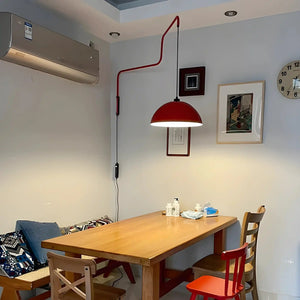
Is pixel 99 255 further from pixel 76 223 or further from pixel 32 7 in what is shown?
pixel 32 7

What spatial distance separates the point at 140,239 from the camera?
2.28 metres

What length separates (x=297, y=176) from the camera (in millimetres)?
2951

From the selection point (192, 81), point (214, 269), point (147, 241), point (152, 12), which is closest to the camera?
point (147, 241)

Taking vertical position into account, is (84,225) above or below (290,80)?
below

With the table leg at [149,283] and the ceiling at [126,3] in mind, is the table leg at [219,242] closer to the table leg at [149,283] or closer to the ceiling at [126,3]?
the table leg at [149,283]

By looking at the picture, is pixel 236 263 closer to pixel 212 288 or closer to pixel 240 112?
pixel 212 288

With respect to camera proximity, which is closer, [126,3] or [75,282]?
[75,282]

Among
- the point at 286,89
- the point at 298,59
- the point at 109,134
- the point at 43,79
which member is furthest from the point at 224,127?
the point at 43,79

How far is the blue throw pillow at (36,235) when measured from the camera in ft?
8.62

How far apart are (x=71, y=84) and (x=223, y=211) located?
1875mm

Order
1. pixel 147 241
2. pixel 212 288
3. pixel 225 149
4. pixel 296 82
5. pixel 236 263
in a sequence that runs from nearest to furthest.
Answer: pixel 236 263 → pixel 212 288 → pixel 147 241 → pixel 296 82 → pixel 225 149

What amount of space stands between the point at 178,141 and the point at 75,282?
1898 mm

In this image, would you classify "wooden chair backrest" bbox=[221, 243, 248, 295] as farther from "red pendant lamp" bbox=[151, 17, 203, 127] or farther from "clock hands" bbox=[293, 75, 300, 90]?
"clock hands" bbox=[293, 75, 300, 90]

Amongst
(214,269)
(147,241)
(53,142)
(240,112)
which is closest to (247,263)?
(214,269)
